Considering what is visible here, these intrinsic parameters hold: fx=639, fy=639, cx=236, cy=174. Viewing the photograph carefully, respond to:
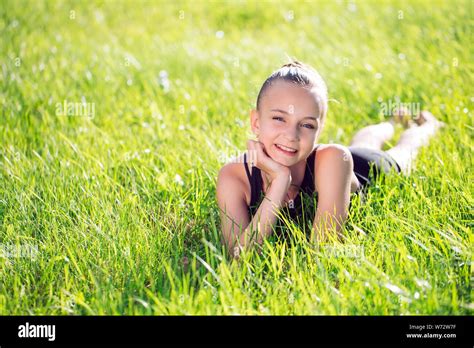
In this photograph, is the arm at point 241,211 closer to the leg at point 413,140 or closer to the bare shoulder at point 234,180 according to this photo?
the bare shoulder at point 234,180

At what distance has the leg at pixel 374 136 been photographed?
4.32 metres

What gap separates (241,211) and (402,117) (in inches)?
85.9

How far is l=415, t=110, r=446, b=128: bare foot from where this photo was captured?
4.54 m

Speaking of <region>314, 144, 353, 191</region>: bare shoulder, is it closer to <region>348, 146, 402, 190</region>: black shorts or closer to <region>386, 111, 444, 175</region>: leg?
<region>348, 146, 402, 190</region>: black shorts

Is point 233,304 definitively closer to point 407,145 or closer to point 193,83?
point 407,145

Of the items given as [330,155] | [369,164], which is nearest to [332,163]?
[330,155]

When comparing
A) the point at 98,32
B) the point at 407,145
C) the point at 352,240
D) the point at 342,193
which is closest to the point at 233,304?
the point at 352,240

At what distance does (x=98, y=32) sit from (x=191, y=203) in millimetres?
4693

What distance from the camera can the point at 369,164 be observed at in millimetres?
3775

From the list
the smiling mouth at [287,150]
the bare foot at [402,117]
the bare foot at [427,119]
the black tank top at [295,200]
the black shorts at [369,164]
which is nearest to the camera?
the smiling mouth at [287,150]

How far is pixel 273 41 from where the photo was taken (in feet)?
23.4

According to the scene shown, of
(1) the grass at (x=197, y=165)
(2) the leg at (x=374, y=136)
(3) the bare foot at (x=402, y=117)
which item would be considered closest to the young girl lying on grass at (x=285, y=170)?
(1) the grass at (x=197, y=165)

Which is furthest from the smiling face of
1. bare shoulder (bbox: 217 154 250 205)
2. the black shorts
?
the black shorts
